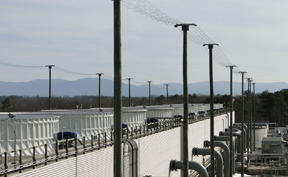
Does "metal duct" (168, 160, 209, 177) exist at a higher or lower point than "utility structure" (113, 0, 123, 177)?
lower

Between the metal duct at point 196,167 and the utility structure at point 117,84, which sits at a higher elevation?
the utility structure at point 117,84

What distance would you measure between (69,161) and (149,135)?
12474 mm

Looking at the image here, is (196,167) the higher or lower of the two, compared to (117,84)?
lower

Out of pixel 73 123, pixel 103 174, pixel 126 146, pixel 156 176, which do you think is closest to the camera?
pixel 103 174

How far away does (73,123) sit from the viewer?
28969mm

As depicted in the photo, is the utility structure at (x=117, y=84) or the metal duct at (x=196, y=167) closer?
the utility structure at (x=117, y=84)

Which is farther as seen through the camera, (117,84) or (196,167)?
(196,167)

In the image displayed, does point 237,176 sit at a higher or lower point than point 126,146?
lower

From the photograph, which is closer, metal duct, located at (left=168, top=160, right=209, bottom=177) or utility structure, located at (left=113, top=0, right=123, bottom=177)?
utility structure, located at (left=113, top=0, right=123, bottom=177)

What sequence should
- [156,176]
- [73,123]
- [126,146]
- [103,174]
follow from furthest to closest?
[156,176], [73,123], [126,146], [103,174]

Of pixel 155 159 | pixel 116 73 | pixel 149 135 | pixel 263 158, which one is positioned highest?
pixel 116 73

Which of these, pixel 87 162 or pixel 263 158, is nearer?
pixel 87 162

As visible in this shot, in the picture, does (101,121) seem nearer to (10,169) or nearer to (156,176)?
(156,176)

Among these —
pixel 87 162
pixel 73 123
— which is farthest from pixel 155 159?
pixel 87 162
